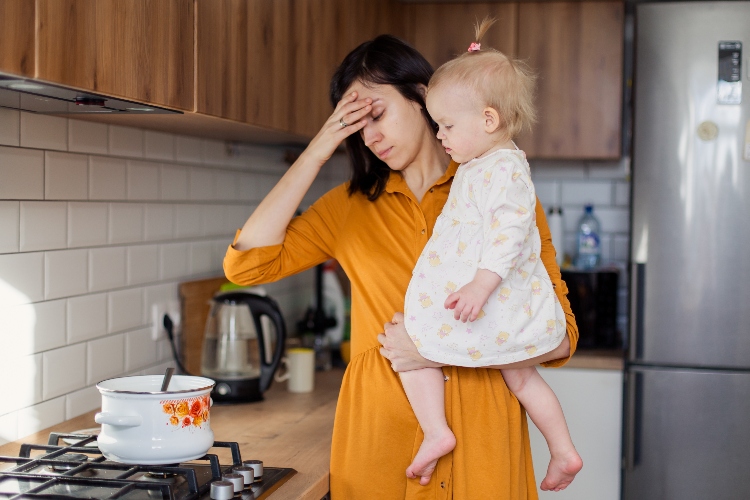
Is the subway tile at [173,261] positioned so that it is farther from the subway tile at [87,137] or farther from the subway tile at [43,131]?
the subway tile at [43,131]

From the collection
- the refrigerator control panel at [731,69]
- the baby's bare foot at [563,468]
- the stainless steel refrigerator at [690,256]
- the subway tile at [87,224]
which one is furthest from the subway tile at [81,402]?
the refrigerator control panel at [731,69]

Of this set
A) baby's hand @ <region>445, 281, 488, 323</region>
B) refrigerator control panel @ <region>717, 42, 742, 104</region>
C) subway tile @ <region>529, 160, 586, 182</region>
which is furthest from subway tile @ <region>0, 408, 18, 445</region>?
subway tile @ <region>529, 160, 586, 182</region>

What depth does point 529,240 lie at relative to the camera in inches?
56.9

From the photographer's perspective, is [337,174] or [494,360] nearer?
[494,360]

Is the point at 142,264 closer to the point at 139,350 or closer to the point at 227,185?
the point at 139,350

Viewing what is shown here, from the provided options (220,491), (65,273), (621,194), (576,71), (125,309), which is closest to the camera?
(220,491)

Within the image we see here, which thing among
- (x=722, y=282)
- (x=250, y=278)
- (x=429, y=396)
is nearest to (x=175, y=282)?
(x=250, y=278)

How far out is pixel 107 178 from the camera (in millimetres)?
1882

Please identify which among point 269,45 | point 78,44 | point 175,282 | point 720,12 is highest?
point 720,12

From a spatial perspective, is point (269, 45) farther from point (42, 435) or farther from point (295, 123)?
point (42, 435)

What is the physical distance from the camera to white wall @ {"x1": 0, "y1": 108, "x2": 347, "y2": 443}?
1.61 meters

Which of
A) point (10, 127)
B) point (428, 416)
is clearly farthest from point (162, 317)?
point (428, 416)

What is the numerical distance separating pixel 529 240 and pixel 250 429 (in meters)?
0.79

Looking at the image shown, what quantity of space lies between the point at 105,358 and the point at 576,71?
6.38 feet
